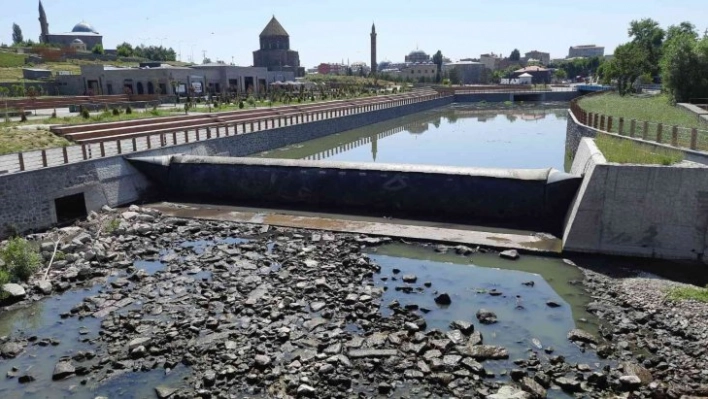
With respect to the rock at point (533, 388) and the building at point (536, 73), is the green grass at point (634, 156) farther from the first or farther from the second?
the building at point (536, 73)

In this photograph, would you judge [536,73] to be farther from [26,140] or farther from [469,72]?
[26,140]

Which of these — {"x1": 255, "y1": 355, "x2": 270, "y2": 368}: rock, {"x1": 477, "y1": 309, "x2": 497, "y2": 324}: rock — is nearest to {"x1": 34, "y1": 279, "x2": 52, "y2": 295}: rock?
{"x1": 255, "y1": 355, "x2": 270, "y2": 368}: rock

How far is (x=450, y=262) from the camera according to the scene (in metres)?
15.8

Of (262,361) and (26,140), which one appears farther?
(26,140)

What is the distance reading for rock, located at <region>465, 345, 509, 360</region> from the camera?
10.5 metres

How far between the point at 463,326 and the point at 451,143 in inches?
1338

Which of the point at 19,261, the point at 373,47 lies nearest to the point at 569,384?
the point at 19,261

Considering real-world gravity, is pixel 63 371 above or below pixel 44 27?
below

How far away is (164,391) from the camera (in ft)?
31.7

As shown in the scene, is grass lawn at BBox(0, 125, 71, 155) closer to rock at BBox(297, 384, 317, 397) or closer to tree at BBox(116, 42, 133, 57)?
rock at BBox(297, 384, 317, 397)

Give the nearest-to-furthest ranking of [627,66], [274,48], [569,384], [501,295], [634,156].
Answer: [569,384] < [501,295] < [634,156] < [627,66] < [274,48]

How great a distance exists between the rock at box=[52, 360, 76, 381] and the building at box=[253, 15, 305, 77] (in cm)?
10303

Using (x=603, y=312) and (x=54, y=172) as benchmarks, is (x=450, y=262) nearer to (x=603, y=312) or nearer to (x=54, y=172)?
(x=603, y=312)

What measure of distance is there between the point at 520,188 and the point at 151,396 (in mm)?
13496
